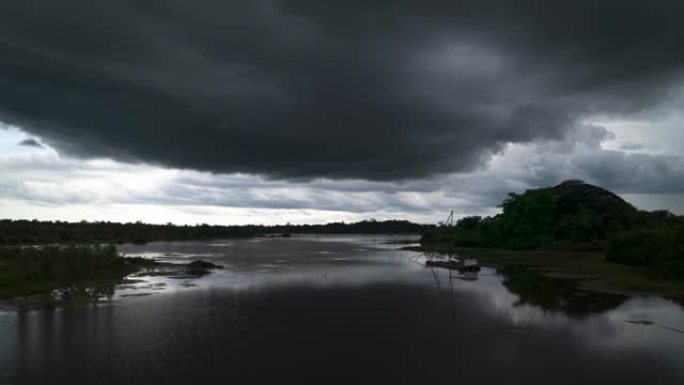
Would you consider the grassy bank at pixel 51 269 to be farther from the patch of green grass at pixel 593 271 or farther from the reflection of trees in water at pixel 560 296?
the patch of green grass at pixel 593 271

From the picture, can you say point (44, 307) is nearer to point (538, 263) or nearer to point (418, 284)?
point (418, 284)

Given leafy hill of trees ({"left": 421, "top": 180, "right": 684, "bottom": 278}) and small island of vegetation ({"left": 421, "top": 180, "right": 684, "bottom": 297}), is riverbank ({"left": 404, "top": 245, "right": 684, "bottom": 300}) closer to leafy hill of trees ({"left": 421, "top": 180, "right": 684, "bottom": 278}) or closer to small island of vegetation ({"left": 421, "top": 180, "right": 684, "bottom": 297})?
small island of vegetation ({"left": 421, "top": 180, "right": 684, "bottom": 297})

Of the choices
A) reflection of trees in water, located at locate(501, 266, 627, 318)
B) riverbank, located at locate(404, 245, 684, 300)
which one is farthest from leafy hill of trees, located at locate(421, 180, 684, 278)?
reflection of trees in water, located at locate(501, 266, 627, 318)

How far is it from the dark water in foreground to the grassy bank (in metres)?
5.82

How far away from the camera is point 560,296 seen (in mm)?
37250

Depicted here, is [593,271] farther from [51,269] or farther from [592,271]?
[51,269]

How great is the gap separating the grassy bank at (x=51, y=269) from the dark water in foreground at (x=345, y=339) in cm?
582

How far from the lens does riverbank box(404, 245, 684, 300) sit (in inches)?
1569

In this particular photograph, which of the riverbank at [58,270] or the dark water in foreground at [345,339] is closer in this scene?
the dark water in foreground at [345,339]

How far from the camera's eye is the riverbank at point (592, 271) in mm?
39844

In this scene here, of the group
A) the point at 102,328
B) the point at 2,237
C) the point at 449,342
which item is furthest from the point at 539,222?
the point at 2,237

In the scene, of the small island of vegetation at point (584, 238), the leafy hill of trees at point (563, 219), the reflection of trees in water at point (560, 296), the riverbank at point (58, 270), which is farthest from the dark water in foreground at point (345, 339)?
the leafy hill of trees at point (563, 219)

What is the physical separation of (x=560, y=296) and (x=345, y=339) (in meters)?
19.9

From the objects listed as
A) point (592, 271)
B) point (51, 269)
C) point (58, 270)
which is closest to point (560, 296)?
point (592, 271)
